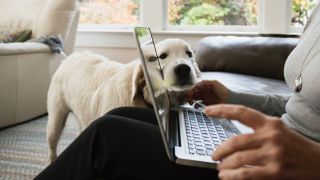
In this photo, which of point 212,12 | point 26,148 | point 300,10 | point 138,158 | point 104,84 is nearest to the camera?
point 138,158

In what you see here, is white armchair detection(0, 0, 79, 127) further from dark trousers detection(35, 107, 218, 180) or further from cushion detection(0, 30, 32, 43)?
dark trousers detection(35, 107, 218, 180)

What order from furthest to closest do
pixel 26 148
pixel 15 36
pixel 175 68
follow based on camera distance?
pixel 15 36 < pixel 26 148 < pixel 175 68

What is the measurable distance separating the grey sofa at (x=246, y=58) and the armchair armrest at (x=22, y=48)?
1.18 meters

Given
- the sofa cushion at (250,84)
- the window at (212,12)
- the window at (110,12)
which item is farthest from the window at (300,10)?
the window at (110,12)

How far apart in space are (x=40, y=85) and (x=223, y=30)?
5.27 ft

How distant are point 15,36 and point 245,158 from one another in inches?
110

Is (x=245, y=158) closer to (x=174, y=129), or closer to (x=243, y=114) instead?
(x=243, y=114)

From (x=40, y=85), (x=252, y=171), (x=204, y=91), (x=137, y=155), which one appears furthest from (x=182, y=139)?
(x=40, y=85)

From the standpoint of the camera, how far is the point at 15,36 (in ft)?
9.54

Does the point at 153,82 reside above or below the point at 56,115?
above

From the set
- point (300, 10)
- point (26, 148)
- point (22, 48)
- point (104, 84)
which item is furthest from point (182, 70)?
point (300, 10)

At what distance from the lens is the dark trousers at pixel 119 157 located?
69 centimetres

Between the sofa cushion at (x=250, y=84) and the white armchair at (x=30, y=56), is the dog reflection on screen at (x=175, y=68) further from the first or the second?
the white armchair at (x=30, y=56)

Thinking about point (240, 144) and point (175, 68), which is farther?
point (175, 68)
